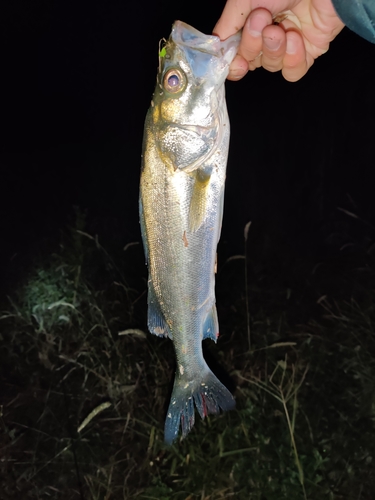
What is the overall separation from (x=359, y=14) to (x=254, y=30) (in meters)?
0.35

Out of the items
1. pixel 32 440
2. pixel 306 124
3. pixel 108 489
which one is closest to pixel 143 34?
pixel 306 124

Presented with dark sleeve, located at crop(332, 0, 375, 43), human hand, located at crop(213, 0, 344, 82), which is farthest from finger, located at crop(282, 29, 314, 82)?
dark sleeve, located at crop(332, 0, 375, 43)

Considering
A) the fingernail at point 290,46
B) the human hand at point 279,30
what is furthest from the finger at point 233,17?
the fingernail at point 290,46

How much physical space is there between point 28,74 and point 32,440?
362cm

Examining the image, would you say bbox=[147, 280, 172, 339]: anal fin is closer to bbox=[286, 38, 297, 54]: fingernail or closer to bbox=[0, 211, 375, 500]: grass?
bbox=[286, 38, 297, 54]: fingernail

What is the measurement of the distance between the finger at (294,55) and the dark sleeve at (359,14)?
238mm

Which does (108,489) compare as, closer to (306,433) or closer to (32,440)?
(32,440)

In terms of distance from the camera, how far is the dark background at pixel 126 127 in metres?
3.77

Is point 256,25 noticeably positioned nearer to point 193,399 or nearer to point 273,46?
point 273,46

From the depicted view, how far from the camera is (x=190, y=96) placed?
1389 millimetres

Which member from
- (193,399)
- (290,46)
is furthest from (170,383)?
(290,46)

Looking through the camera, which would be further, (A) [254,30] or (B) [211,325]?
(B) [211,325]

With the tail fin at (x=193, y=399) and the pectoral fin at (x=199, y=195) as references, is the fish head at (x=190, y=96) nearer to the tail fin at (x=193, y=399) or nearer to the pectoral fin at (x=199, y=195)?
the pectoral fin at (x=199, y=195)

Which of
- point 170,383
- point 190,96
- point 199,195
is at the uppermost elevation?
point 190,96
